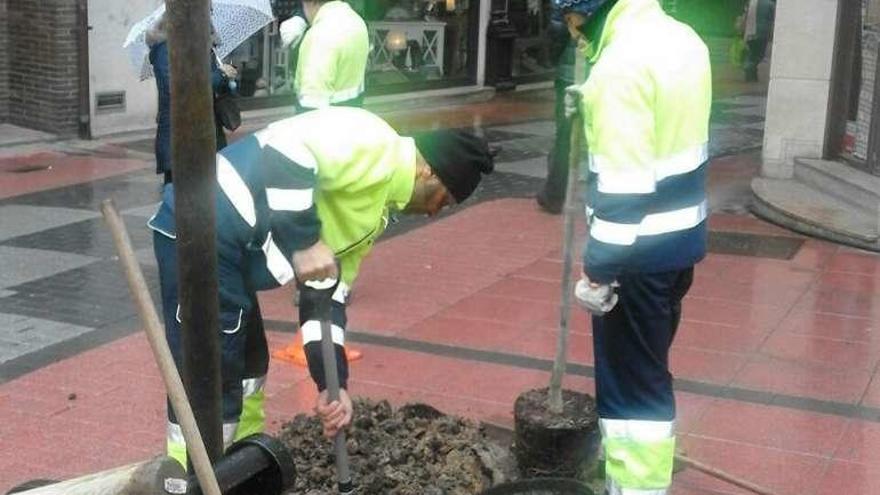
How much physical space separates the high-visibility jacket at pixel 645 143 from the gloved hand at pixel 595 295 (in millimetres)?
40

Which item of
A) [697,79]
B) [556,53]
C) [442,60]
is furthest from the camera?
[442,60]

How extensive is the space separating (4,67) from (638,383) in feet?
34.7

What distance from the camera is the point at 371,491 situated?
4309 mm

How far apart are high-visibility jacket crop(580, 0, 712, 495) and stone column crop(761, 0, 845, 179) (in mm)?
6538

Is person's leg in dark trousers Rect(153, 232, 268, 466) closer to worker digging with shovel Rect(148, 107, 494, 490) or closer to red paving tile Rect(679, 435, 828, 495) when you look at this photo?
worker digging with shovel Rect(148, 107, 494, 490)

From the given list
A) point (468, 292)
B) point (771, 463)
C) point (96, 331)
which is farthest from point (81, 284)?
point (771, 463)

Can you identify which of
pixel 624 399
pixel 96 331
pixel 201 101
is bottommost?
pixel 96 331

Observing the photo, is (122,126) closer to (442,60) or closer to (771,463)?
(442,60)

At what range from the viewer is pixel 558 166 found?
31.2ft

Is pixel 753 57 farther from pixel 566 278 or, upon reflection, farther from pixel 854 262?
pixel 566 278

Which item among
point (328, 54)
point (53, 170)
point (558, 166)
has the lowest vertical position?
point (53, 170)

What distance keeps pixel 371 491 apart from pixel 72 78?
930cm

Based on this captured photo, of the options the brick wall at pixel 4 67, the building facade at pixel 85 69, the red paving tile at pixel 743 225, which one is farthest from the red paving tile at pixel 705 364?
the brick wall at pixel 4 67

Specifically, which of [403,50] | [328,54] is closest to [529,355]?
[328,54]
